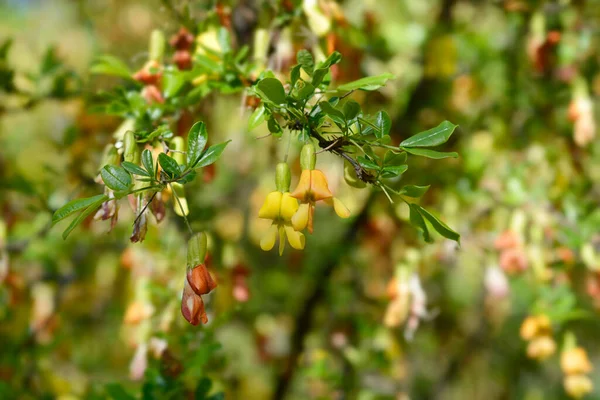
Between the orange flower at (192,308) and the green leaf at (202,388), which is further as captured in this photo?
the green leaf at (202,388)

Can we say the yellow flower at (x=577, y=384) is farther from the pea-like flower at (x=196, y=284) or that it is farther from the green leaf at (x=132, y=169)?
the green leaf at (x=132, y=169)

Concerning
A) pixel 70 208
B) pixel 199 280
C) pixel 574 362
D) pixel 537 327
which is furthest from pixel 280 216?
pixel 574 362

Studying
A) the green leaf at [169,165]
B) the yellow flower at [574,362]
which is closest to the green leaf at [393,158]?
the green leaf at [169,165]

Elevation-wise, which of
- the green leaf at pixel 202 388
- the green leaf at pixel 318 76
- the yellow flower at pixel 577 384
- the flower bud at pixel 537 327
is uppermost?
the green leaf at pixel 318 76

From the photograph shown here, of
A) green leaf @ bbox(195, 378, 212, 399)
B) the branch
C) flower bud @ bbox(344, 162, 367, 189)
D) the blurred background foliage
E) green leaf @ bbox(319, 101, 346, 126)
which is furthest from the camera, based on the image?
the branch

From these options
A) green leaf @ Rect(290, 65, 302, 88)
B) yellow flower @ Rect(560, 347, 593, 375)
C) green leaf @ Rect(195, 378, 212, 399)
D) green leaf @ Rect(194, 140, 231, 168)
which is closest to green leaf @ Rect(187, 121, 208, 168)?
green leaf @ Rect(194, 140, 231, 168)

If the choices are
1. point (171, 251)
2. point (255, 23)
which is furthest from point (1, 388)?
point (255, 23)

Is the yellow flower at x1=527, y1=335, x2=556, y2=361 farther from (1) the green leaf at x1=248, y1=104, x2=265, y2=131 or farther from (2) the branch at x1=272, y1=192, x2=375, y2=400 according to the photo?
(1) the green leaf at x1=248, y1=104, x2=265, y2=131
